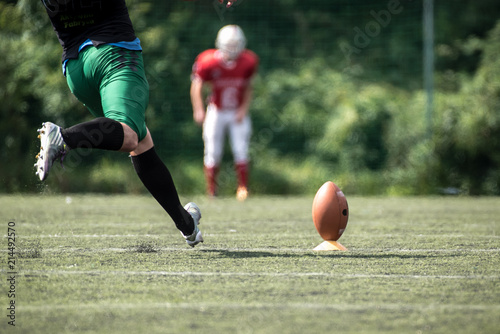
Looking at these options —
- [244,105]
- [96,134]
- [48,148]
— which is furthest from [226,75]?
[48,148]

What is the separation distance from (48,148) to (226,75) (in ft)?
24.6

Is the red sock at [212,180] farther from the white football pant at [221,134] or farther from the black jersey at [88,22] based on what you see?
the black jersey at [88,22]

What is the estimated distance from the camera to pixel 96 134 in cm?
372

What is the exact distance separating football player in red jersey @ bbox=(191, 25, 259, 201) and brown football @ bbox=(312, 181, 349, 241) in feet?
18.5

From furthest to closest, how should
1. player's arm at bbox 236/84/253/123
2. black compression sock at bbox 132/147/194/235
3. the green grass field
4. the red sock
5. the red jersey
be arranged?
the red jersey
player's arm at bbox 236/84/253/123
the red sock
black compression sock at bbox 132/147/194/235
the green grass field

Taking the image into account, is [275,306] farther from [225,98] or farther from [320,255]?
[225,98]

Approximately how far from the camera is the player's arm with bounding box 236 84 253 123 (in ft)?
34.4

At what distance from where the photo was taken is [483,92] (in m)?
11.1

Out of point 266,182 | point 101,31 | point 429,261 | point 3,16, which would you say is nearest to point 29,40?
point 3,16

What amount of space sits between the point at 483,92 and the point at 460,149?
892 millimetres

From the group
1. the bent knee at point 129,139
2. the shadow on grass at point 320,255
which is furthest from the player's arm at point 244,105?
the bent knee at point 129,139

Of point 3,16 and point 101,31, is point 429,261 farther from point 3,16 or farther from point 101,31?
point 3,16

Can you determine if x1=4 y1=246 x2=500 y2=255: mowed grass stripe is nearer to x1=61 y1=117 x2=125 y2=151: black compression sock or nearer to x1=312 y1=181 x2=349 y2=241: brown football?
x1=312 y1=181 x2=349 y2=241: brown football

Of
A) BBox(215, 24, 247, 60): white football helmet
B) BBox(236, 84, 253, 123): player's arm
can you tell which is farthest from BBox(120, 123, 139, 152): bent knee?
BBox(215, 24, 247, 60): white football helmet
